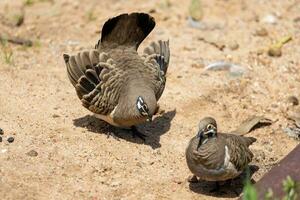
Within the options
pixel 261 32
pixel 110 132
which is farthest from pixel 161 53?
pixel 261 32

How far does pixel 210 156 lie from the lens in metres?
6.36

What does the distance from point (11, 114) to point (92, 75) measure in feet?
3.00

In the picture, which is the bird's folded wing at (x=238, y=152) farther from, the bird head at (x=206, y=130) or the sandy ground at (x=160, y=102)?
the sandy ground at (x=160, y=102)

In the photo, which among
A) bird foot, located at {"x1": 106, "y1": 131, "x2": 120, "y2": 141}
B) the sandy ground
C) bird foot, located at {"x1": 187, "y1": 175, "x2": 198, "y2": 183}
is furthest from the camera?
bird foot, located at {"x1": 106, "y1": 131, "x2": 120, "y2": 141}

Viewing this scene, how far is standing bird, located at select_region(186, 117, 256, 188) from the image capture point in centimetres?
636

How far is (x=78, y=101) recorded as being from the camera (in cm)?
802

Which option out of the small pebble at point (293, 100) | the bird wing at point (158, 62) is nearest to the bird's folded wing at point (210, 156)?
the bird wing at point (158, 62)

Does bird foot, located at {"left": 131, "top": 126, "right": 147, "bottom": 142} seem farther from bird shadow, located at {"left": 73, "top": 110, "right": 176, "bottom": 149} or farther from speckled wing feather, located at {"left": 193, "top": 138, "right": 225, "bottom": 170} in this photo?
speckled wing feather, located at {"left": 193, "top": 138, "right": 225, "bottom": 170}

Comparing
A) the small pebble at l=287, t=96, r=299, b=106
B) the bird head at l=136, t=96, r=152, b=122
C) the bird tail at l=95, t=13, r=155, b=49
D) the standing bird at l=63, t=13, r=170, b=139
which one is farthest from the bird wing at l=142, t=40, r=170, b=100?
the small pebble at l=287, t=96, r=299, b=106

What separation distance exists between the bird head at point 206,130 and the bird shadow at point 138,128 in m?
0.99

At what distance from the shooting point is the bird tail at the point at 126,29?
296 inches

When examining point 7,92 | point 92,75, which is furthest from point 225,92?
point 7,92

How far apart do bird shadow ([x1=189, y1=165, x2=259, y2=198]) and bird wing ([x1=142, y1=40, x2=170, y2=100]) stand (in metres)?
1.11

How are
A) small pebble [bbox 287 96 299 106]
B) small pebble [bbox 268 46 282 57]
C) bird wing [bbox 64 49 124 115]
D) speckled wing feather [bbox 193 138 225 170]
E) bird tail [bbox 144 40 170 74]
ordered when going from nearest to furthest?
speckled wing feather [bbox 193 138 225 170] → bird wing [bbox 64 49 124 115] → bird tail [bbox 144 40 170 74] → small pebble [bbox 287 96 299 106] → small pebble [bbox 268 46 282 57]
